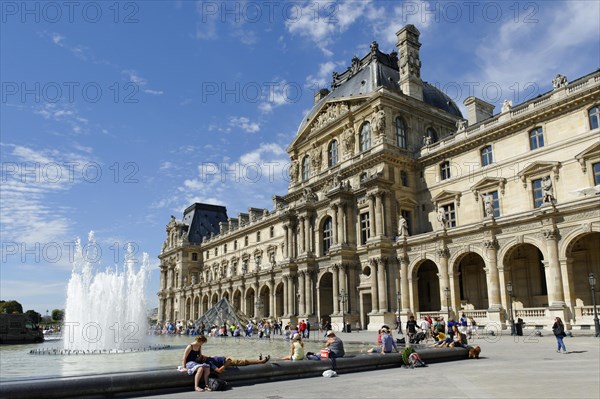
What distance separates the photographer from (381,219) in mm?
42656

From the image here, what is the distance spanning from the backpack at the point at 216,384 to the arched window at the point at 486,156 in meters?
33.9

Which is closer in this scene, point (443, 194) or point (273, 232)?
point (443, 194)

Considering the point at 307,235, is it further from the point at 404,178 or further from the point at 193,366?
the point at 193,366

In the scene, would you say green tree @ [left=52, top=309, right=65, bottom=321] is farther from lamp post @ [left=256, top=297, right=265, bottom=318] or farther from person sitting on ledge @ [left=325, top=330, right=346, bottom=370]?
person sitting on ledge @ [left=325, top=330, right=346, bottom=370]

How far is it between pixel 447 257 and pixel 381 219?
709 centimetres

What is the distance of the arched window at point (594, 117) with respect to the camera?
32438 mm

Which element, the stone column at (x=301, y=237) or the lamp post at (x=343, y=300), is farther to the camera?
the stone column at (x=301, y=237)

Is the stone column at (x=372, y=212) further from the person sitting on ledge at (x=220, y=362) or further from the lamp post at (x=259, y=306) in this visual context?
the person sitting on ledge at (x=220, y=362)

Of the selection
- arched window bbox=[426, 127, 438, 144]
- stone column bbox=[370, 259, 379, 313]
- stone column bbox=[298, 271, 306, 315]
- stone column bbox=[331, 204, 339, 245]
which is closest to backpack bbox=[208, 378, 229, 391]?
stone column bbox=[370, 259, 379, 313]

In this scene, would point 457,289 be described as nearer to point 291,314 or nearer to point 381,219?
point 381,219

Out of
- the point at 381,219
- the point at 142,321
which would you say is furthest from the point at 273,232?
the point at 142,321

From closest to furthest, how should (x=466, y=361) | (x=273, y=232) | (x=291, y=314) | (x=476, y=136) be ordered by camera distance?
(x=466, y=361), (x=476, y=136), (x=291, y=314), (x=273, y=232)

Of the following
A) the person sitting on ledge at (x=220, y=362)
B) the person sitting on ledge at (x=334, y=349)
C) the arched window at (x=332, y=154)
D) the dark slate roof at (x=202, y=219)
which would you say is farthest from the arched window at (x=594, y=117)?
the dark slate roof at (x=202, y=219)

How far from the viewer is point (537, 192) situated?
35.7 metres
